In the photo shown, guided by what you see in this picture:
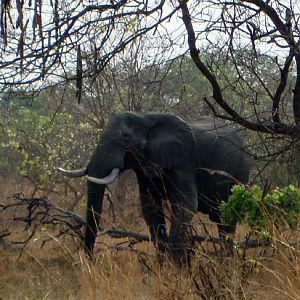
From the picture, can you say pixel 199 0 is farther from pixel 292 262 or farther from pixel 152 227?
pixel 152 227

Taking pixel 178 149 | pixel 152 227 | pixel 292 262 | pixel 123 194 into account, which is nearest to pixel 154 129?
pixel 178 149

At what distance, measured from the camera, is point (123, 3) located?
633 cm

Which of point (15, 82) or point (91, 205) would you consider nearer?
point (15, 82)

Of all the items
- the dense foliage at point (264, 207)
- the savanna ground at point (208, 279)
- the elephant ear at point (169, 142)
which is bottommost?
the savanna ground at point (208, 279)

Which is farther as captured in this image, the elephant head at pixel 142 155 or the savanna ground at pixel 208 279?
the elephant head at pixel 142 155

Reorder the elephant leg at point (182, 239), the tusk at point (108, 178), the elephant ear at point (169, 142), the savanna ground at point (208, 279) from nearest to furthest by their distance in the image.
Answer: the savanna ground at point (208, 279) < the elephant leg at point (182, 239) < the tusk at point (108, 178) < the elephant ear at point (169, 142)

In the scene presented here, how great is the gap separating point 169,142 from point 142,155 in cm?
84

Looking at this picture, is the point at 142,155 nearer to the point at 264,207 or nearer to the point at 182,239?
the point at 182,239

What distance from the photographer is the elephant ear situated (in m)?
10.3

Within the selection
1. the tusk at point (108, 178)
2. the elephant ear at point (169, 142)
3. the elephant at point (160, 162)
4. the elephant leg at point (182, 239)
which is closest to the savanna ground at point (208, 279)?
the elephant leg at point (182, 239)

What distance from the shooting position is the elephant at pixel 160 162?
32.6ft

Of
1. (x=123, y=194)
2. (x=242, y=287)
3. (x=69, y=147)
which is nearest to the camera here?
(x=242, y=287)

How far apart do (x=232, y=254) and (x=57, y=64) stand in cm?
181

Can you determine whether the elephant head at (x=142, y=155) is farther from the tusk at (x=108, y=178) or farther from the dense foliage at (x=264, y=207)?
the dense foliage at (x=264, y=207)
